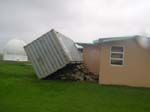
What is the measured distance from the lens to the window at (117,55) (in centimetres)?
2149

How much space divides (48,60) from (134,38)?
6794 mm

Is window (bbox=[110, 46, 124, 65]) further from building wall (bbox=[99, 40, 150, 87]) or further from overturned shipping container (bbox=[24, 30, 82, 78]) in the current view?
overturned shipping container (bbox=[24, 30, 82, 78])

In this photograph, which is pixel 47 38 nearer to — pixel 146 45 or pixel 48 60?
pixel 48 60

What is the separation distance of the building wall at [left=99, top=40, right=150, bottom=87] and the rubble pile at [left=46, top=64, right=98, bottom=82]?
2668 millimetres

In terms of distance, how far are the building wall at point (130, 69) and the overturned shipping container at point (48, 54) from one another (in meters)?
2.89

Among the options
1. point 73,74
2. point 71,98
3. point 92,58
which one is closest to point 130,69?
point 73,74

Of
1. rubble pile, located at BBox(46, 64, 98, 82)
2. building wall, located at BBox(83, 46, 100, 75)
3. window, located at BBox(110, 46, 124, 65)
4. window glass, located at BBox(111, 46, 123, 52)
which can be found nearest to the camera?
window, located at BBox(110, 46, 124, 65)

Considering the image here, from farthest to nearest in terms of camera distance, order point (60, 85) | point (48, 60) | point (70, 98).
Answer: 1. point (48, 60)
2. point (60, 85)
3. point (70, 98)

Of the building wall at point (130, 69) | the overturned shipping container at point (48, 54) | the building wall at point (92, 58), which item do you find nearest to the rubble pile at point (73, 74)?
the overturned shipping container at point (48, 54)

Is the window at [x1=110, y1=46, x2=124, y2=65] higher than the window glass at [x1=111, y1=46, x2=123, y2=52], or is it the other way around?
the window glass at [x1=111, y1=46, x2=123, y2=52]

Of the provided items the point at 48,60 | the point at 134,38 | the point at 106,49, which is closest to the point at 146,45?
the point at 134,38

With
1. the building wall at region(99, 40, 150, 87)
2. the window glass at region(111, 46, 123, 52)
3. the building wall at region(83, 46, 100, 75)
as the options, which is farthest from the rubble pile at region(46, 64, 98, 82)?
the window glass at region(111, 46, 123, 52)

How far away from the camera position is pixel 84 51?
26781 mm

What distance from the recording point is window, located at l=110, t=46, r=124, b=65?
21.5 meters
